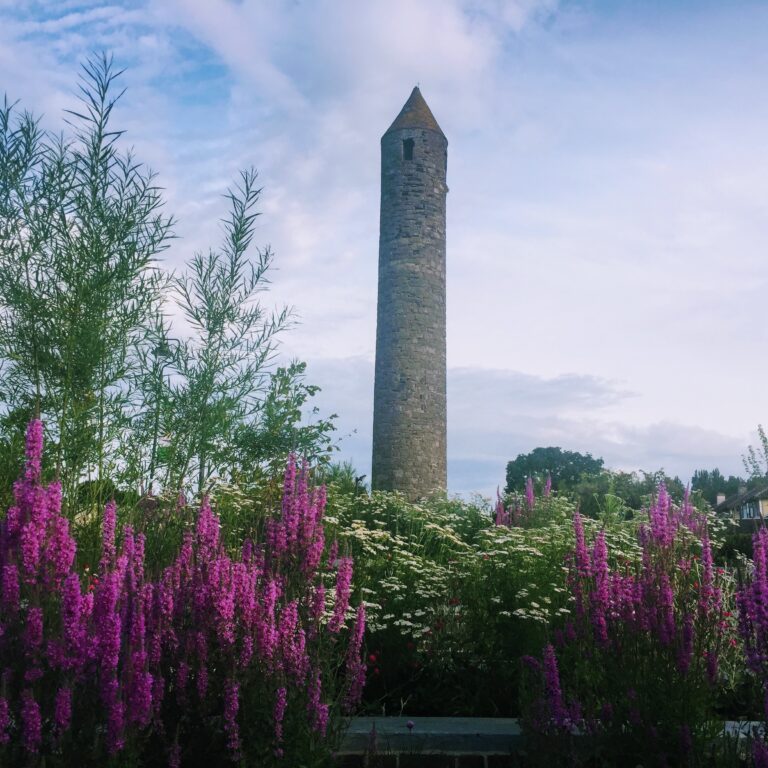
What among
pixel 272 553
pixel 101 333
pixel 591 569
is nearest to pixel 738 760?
pixel 591 569

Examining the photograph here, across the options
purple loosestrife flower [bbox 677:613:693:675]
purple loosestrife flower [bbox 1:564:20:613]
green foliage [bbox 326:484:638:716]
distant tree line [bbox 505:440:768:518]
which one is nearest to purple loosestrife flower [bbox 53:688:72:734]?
purple loosestrife flower [bbox 1:564:20:613]

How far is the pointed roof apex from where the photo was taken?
55.0 ft

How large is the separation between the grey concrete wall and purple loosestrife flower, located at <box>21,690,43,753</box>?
13.1m

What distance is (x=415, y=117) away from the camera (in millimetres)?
16969

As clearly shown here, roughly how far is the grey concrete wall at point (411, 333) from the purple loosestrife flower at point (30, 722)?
1309 cm

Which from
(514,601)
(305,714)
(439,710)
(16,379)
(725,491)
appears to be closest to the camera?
(305,714)

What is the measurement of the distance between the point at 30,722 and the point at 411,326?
13539mm

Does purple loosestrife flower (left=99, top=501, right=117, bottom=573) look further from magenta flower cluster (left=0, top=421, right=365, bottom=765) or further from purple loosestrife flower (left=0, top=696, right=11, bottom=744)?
purple loosestrife flower (left=0, top=696, right=11, bottom=744)

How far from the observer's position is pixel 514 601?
6145 mm

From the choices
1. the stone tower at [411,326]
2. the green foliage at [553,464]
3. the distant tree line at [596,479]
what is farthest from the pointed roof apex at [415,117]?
the green foliage at [553,464]

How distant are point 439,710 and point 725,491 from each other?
1604 inches

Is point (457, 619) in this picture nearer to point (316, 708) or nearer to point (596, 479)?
point (316, 708)

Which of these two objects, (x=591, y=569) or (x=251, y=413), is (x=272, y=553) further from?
(x=251, y=413)

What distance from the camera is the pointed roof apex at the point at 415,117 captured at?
55.0ft
